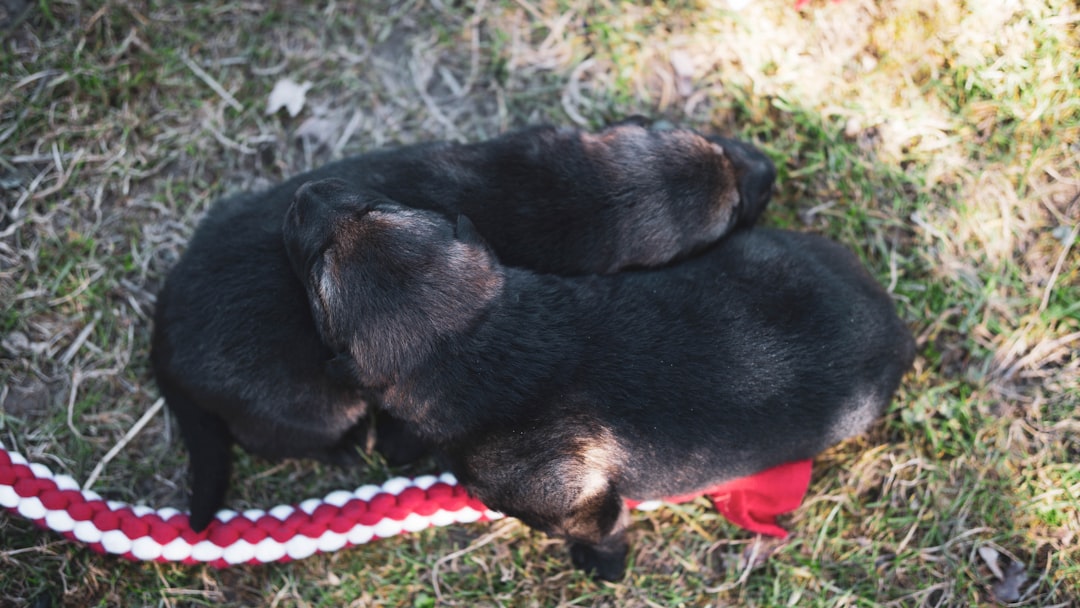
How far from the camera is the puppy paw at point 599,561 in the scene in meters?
4.05

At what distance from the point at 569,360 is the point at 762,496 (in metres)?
1.31

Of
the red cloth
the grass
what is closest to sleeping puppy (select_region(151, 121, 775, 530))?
the grass

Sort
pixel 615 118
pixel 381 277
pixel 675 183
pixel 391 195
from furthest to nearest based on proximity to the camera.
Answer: pixel 615 118, pixel 675 183, pixel 391 195, pixel 381 277

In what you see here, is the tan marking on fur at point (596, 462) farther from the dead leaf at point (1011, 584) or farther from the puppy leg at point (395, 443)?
the dead leaf at point (1011, 584)

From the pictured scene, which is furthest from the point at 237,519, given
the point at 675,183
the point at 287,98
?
the point at 675,183

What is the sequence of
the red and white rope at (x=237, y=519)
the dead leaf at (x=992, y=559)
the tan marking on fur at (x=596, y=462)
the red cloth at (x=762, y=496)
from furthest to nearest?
the dead leaf at (x=992, y=559)
the red cloth at (x=762, y=496)
the red and white rope at (x=237, y=519)
the tan marking on fur at (x=596, y=462)

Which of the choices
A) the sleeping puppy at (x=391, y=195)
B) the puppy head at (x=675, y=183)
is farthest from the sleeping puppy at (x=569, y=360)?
the puppy head at (x=675, y=183)

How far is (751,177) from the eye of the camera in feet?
13.5

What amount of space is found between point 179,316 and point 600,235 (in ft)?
6.30

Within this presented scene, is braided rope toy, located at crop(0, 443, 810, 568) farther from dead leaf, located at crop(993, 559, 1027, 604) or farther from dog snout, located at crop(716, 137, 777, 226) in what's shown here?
dog snout, located at crop(716, 137, 777, 226)

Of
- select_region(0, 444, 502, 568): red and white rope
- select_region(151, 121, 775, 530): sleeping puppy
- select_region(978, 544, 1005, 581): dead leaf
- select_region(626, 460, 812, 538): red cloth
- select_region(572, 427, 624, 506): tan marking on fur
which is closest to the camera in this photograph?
select_region(572, 427, 624, 506): tan marking on fur

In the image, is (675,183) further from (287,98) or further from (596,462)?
(287,98)

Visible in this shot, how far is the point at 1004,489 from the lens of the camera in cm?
411

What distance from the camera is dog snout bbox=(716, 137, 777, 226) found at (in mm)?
Result: 4109
